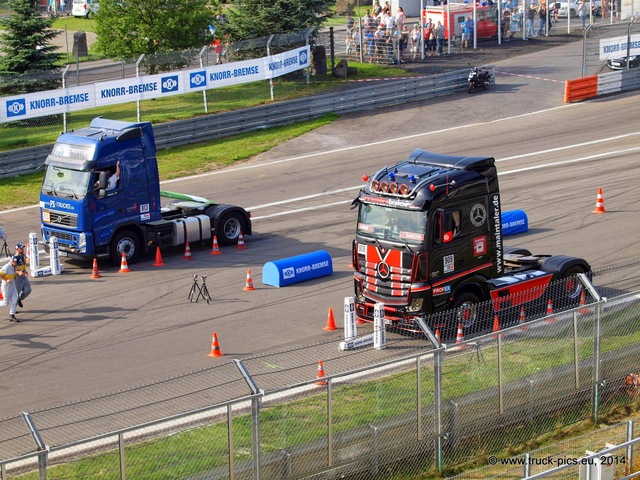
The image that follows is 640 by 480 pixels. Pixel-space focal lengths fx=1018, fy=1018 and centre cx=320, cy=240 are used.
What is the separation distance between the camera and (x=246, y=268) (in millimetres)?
22625

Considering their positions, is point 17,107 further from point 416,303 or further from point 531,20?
point 531,20

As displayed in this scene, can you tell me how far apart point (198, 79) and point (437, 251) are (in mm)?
21678

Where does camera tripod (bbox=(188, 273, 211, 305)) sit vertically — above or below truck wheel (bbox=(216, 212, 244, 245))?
below

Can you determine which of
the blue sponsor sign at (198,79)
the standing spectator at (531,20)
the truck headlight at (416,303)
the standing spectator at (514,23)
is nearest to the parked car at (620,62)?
the standing spectator at (531,20)

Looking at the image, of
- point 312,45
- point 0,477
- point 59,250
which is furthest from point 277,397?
point 312,45

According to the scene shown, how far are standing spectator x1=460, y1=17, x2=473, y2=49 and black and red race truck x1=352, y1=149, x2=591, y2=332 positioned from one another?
30.4 m

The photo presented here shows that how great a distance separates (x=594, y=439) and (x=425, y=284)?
454 cm

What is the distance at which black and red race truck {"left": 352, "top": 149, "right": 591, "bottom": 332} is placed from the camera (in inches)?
680

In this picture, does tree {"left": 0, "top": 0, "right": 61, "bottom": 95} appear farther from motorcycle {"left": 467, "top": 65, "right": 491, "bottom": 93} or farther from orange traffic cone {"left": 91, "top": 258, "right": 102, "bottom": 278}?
orange traffic cone {"left": 91, "top": 258, "right": 102, "bottom": 278}

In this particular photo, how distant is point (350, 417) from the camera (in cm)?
1191

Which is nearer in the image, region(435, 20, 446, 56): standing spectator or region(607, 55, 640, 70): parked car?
region(607, 55, 640, 70): parked car

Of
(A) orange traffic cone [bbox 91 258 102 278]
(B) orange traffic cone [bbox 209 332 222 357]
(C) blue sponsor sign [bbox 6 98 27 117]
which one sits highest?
(C) blue sponsor sign [bbox 6 98 27 117]

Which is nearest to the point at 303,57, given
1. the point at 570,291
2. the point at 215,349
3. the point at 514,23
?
the point at 514,23

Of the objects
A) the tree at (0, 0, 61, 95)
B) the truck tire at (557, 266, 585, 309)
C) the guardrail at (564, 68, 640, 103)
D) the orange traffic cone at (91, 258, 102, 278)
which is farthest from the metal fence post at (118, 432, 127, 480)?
the guardrail at (564, 68, 640, 103)
